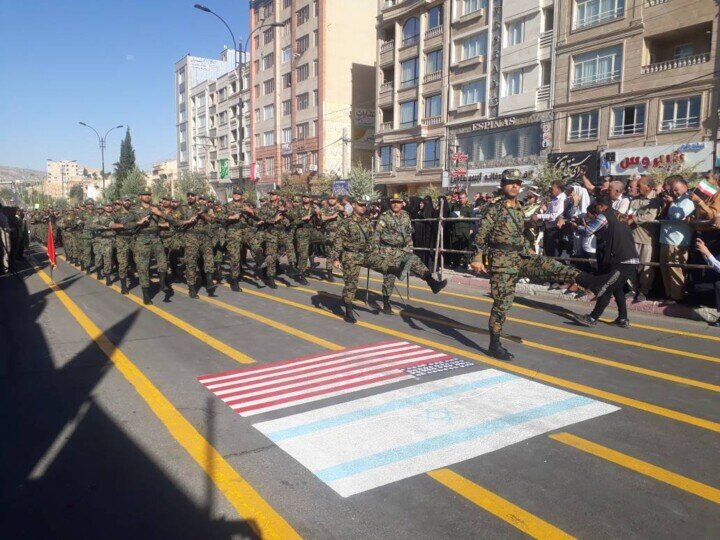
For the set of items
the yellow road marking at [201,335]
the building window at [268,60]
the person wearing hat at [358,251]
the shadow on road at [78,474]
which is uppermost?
the building window at [268,60]

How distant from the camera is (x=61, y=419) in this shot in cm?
453

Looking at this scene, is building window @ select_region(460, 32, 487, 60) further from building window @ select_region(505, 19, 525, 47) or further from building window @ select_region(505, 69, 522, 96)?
building window @ select_region(505, 69, 522, 96)

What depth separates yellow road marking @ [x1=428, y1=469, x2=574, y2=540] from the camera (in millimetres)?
2916

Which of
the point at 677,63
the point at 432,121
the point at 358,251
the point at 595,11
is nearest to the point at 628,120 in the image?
the point at 677,63

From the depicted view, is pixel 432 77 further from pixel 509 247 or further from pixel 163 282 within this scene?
pixel 509 247

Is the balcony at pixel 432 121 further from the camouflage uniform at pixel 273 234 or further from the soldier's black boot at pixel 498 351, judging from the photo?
the soldier's black boot at pixel 498 351

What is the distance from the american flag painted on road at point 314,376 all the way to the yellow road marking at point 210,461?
0.49 metres

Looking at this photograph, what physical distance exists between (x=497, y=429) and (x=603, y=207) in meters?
4.90

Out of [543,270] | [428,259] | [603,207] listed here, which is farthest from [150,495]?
[428,259]

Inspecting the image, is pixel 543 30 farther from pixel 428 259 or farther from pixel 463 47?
pixel 428 259

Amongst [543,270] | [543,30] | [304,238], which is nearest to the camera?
[543,270]

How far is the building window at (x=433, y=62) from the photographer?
3884 cm

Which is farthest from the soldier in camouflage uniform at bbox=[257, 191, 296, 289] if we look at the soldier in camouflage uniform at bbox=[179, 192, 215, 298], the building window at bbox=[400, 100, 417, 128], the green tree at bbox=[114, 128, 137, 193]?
the green tree at bbox=[114, 128, 137, 193]

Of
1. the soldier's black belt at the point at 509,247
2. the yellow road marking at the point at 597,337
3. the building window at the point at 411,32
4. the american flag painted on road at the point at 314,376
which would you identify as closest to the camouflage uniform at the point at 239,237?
the yellow road marking at the point at 597,337
